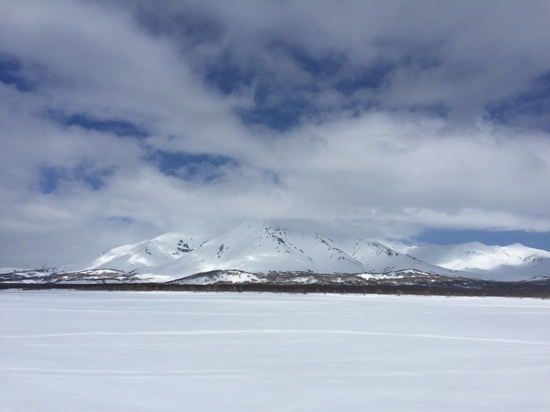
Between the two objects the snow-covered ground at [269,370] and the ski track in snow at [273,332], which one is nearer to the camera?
the snow-covered ground at [269,370]

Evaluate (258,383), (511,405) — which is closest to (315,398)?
(258,383)

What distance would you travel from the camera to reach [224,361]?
13969 mm

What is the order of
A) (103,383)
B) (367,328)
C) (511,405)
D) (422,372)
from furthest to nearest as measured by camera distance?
(367,328)
(422,372)
(103,383)
(511,405)

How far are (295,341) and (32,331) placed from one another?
12504 millimetres

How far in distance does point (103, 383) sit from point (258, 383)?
3.78 metres

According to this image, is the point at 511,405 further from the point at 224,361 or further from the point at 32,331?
the point at 32,331

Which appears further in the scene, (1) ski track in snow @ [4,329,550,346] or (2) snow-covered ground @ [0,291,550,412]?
(1) ski track in snow @ [4,329,550,346]

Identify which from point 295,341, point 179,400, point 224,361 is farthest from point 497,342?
point 179,400

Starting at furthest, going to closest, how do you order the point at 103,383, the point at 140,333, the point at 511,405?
1. the point at 140,333
2. the point at 103,383
3. the point at 511,405

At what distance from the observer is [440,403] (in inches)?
369

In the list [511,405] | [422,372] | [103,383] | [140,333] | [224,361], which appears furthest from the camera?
[140,333]

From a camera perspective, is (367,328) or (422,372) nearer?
(422,372)

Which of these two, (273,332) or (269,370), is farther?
(273,332)

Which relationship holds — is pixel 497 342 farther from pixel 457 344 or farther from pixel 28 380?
pixel 28 380
